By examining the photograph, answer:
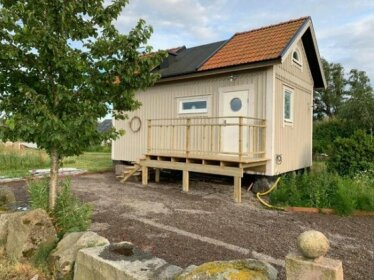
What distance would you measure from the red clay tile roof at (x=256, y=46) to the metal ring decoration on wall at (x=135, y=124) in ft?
10.6

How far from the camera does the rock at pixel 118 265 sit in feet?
8.59

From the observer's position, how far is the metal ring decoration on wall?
433 inches

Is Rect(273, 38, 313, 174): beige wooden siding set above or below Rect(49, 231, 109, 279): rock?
above

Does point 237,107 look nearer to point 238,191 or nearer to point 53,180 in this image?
point 238,191

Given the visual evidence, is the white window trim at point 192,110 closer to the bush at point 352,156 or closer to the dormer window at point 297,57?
the dormer window at point 297,57

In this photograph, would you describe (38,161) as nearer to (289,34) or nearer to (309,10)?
(289,34)

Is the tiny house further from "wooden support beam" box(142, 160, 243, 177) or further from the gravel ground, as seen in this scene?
the gravel ground

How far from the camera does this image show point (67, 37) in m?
4.20

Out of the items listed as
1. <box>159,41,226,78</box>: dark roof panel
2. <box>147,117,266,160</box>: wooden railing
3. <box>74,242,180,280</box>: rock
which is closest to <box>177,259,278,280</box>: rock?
<box>74,242,180,280</box>: rock

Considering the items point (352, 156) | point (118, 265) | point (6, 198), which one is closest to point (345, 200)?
point (352, 156)

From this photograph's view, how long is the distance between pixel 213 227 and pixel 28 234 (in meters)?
2.72

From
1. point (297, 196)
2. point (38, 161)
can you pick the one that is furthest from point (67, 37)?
point (38, 161)

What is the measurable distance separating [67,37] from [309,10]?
837cm

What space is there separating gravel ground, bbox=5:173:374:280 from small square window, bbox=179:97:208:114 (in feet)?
8.57
